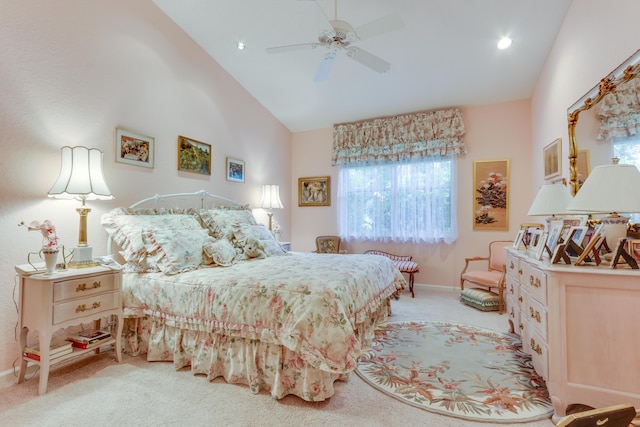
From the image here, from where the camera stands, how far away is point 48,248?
7.03 ft

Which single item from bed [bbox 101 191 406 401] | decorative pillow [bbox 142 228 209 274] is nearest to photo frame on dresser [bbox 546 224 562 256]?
bed [bbox 101 191 406 401]

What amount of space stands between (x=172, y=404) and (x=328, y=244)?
3785 millimetres

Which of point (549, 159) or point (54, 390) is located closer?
point (54, 390)

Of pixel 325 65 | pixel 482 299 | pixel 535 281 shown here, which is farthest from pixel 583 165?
pixel 325 65

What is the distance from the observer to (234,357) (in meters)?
2.21

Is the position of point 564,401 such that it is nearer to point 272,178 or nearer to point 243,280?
point 243,280

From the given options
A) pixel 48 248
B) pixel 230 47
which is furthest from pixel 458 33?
pixel 48 248

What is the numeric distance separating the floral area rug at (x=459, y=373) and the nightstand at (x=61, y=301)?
205cm

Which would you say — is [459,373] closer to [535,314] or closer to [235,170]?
[535,314]

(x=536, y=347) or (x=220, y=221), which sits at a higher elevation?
(x=220, y=221)

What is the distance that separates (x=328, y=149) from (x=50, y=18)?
158 inches

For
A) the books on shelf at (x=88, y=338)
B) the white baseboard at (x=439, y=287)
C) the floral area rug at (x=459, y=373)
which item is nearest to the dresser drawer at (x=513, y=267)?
the floral area rug at (x=459, y=373)

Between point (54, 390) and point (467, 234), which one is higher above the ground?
point (467, 234)

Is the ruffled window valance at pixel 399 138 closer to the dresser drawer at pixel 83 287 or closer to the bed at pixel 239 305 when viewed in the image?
the bed at pixel 239 305
